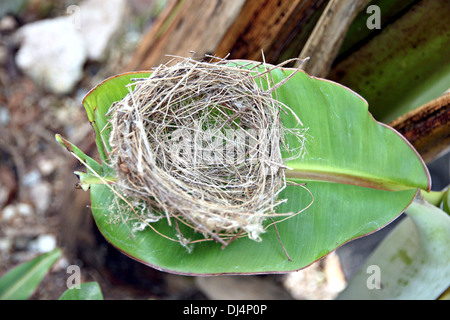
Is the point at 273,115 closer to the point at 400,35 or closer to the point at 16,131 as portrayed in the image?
the point at 400,35

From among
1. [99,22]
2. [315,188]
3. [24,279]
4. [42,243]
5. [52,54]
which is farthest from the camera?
[99,22]

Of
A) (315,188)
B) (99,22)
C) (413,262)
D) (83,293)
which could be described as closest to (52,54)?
(99,22)

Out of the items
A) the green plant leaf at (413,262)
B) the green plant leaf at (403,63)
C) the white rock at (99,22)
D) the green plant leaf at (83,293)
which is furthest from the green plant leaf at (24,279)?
the white rock at (99,22)

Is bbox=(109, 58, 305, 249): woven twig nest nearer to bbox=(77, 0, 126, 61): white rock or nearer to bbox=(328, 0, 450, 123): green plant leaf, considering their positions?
bbox=(328, 0, 450, 123): green plant leaf

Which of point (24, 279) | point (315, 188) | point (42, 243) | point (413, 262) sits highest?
point (315, 188)

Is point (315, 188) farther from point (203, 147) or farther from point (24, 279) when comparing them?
point (24, 279)

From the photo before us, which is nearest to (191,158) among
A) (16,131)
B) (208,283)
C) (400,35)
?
(400,35)

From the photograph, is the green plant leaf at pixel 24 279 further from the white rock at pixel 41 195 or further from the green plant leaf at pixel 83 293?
the white rock at pixel 41 195
